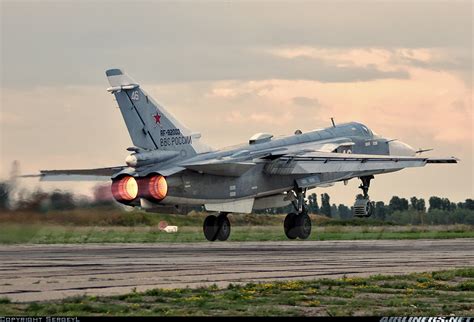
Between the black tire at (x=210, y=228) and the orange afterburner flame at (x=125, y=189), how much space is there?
535cm

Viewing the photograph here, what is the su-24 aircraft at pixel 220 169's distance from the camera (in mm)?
36875

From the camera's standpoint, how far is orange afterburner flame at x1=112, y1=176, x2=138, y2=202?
3572cm

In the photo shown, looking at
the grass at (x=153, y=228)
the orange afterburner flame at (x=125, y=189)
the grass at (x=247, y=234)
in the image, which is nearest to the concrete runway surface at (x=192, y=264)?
the grass at (x=153, y=228)

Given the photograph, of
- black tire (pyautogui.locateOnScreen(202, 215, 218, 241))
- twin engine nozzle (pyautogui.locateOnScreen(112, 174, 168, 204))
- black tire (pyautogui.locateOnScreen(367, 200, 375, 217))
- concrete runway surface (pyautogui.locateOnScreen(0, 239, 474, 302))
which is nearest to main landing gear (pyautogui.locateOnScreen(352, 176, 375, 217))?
black tire (pyautogui.locateOnScreen(367, 200, 375, 217))

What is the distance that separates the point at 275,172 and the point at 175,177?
541 centimetres

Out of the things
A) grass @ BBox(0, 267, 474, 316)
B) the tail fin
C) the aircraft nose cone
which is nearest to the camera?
grass @ BBox(0, 267, 474, 316)

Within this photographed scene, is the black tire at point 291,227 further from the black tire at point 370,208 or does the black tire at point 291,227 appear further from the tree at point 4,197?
the tree at point 4,197

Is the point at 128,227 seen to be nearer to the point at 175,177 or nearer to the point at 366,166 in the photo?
the point at 175,177

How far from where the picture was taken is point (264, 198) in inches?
1650

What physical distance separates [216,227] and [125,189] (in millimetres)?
5840

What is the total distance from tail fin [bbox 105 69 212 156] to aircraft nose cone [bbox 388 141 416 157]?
1038 cm

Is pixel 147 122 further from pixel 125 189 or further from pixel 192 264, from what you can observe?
pixel 192 264

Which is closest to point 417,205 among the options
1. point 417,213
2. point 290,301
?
point 417,213

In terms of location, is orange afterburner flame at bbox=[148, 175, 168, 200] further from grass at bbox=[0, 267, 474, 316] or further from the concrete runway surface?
grass at bbox=[0, 267, 474, 316]
